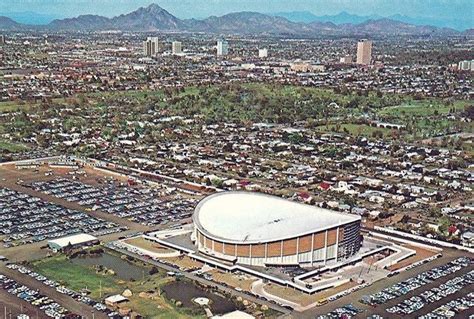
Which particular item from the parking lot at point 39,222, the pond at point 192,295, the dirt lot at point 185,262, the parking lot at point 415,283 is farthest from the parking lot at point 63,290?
the parking lot at point 415,283

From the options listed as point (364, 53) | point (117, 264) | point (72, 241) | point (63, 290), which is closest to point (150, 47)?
point (364, 53)

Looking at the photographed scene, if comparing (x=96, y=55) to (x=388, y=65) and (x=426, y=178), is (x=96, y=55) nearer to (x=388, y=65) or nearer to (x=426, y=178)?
(x=388, y=65)

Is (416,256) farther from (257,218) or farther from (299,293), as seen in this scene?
(257,218)

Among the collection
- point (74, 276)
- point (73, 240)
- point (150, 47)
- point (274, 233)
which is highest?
point (150, 47)

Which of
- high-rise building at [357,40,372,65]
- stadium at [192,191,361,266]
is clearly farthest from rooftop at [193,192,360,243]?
high-rise building at [357,40,372,65]

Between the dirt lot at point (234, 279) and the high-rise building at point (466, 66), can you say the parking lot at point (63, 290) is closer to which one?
the dirt lot at point (234, 279)

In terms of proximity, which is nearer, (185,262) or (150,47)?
(185,262)
